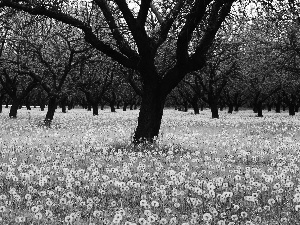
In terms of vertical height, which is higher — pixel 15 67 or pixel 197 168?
pixel 15 67

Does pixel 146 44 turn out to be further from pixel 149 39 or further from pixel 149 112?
pixel 149 112

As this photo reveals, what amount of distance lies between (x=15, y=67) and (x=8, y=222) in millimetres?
26393

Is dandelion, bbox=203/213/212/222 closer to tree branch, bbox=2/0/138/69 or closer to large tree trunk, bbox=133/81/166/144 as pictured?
large tree trunk, bbox=133/81/166/144

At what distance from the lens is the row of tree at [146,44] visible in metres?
14.3

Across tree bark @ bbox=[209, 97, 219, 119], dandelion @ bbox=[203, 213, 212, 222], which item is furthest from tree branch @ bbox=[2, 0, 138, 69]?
tree bark @ bbox=[209, 97, 219, 119]

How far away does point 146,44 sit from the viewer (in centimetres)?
1469

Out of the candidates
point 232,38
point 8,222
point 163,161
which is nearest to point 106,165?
point 163,161

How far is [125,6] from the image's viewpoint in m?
14.4

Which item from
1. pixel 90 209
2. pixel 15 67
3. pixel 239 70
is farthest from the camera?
pixel 239 70

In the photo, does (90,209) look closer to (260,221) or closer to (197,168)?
(260,221)

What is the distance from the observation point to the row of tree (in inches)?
564

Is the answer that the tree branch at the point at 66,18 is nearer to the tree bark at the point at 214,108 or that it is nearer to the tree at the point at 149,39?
the tree at the point at 149,39

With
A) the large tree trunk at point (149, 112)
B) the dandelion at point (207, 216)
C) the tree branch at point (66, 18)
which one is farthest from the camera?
the large tree trunk at point (149, 112)

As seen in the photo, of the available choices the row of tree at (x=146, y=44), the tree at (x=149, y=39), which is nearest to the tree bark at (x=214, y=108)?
the row of tree at (x=146, y=44)
